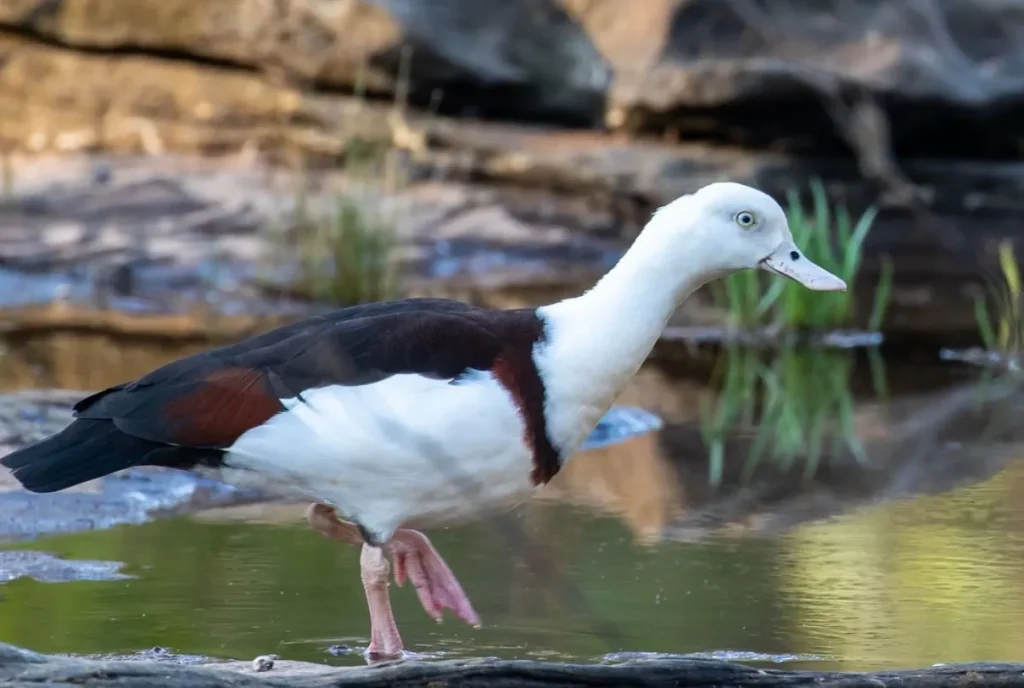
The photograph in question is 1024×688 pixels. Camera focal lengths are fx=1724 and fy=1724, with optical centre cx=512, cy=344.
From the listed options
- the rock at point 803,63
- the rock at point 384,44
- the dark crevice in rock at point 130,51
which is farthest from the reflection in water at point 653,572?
the dark crevice in rock at point 130,51

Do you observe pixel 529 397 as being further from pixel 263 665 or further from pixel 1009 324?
pixel 1009 324

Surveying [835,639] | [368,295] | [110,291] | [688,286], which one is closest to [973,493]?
[835,639]

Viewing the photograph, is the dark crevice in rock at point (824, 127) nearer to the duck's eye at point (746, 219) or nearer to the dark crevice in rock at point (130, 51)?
the dark crevice in rock at point (130, 51)

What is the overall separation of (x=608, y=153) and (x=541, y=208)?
2.09 ft

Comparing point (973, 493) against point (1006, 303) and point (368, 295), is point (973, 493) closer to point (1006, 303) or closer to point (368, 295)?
point (1006, 303)

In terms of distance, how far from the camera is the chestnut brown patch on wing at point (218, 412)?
359cm

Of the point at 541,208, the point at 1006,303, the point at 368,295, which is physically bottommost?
the point at 1006,303

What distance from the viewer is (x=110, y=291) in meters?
10.2

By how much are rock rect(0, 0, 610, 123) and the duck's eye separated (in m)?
8.45

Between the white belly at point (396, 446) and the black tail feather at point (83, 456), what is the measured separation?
6.3 inches

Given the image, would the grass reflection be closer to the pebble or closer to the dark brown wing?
the dark brown wing

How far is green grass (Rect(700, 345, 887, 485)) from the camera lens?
6.29 m

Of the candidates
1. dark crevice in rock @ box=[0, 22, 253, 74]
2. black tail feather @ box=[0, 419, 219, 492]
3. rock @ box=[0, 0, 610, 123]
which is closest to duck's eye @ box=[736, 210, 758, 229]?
black tail feather @ box=[0, 419, 219, 492]

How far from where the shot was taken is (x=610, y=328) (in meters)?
3.71
